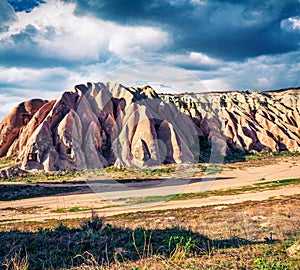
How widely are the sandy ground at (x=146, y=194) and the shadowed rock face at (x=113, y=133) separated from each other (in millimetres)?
9815

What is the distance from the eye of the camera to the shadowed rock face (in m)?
47.5

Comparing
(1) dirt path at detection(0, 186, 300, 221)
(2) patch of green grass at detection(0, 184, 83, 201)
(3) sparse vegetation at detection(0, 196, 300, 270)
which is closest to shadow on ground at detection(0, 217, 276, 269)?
Answer: (3) sparse vegetation at detection(0, 196, 300, 270)

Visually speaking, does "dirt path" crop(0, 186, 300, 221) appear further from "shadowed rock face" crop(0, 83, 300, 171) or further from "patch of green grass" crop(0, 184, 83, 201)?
"shadowed rock face" crop(0, 83, 300, 171)

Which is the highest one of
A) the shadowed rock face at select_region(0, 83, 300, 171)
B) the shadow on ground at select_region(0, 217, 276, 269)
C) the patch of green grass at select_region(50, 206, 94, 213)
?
the shadowed rock face at select_region(0, 83, 300, 171)

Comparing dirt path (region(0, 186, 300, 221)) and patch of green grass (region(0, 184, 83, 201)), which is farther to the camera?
patch of green grass (region(0, 184, 83, 201))

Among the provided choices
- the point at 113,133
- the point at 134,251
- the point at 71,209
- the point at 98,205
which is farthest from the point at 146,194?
the point at 113,133

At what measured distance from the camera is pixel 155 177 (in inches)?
1628

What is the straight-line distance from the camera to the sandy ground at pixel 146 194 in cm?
2408

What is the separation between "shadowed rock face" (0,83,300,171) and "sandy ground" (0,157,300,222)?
32.2ft

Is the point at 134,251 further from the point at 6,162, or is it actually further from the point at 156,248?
the point at 6,162

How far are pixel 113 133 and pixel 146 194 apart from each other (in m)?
23.9

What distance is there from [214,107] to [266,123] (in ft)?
43.1

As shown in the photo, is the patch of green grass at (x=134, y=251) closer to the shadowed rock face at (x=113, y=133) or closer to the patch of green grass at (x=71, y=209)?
the patch of green grass at (x=71, y=209)

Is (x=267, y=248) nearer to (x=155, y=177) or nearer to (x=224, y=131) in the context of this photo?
(x=155, y=177)
